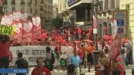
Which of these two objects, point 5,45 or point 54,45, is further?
point 54,45

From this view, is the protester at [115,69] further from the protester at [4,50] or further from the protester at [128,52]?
the protester at [128,52]

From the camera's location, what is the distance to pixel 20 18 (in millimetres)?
35438

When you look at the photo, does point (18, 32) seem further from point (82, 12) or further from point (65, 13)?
point (65, 13)

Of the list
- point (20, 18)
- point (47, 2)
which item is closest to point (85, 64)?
point (20, 18)

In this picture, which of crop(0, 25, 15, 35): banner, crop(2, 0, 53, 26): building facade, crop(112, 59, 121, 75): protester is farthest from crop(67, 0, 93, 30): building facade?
crop(112, 59, 121, 75): protester

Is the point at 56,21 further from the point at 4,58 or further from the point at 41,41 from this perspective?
the point at 4,58

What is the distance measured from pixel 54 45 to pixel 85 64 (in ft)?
12.3

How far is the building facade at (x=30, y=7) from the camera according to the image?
11625 centimetres

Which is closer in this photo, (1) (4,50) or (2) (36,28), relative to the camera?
(1) (4,50)

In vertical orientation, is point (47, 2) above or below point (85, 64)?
above

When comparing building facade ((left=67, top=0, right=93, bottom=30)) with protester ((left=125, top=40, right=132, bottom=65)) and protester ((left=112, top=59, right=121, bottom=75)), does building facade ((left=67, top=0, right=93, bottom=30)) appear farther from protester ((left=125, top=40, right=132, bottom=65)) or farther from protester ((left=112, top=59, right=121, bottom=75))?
protester ((left=112, top=59, right=121, bottom=75))

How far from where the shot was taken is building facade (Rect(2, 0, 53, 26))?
11625cm

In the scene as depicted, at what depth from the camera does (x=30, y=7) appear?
4838 inches

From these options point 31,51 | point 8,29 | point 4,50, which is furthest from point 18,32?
point 4,50
